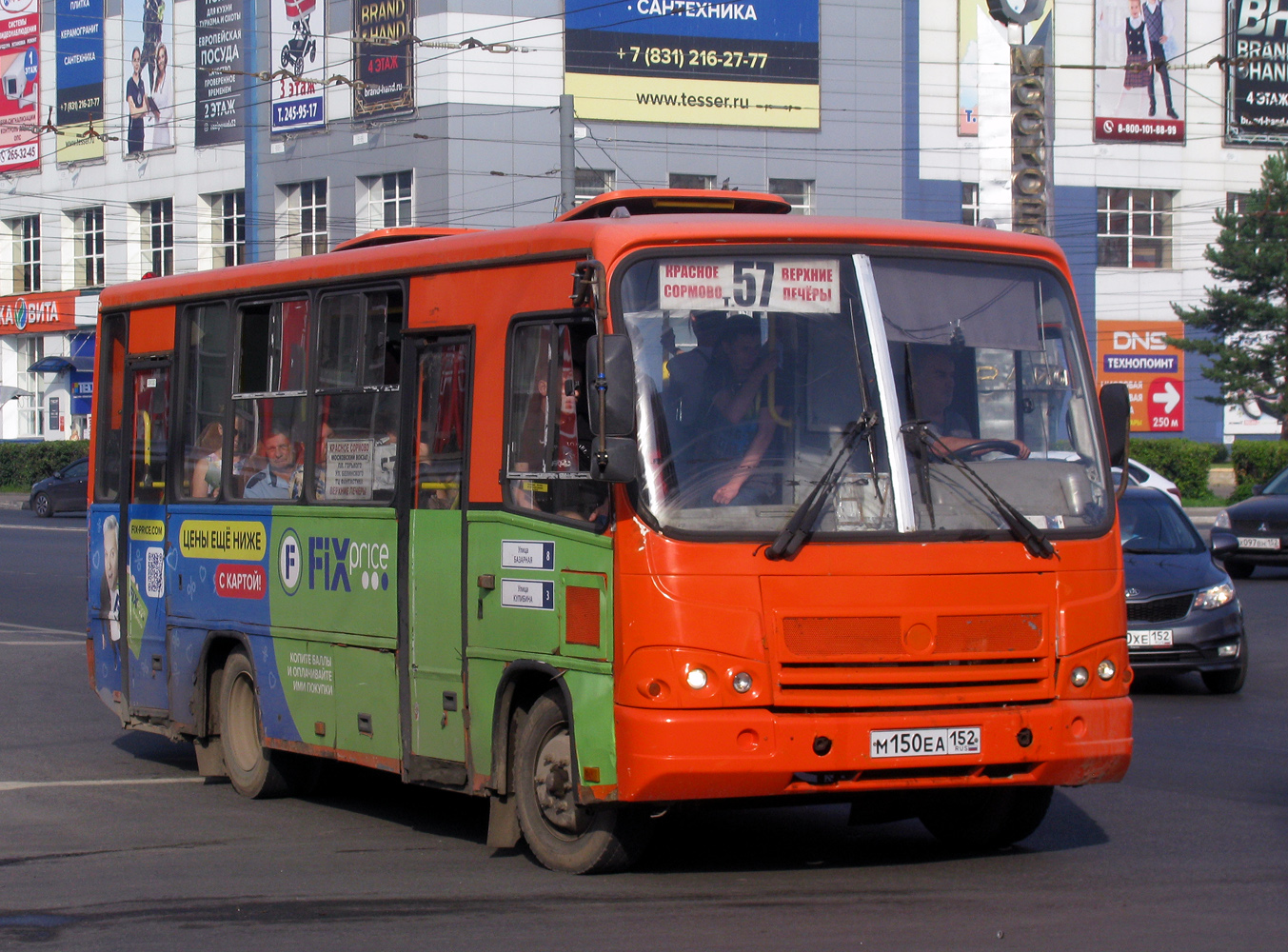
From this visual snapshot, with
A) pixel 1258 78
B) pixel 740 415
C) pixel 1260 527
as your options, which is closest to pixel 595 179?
pixel 1258 78

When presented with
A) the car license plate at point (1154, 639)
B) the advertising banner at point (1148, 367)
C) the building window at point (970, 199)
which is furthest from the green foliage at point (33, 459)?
the car license plate at point (1154, 639)

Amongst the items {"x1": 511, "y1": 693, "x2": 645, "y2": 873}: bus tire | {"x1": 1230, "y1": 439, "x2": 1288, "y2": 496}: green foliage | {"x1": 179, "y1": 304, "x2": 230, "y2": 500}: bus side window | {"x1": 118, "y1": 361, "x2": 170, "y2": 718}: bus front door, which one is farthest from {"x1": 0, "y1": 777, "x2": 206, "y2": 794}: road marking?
{"x1": 1230, "y1": 439, "x2": 1288, "y2": 496}: green foliage

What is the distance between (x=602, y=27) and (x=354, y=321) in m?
42.6

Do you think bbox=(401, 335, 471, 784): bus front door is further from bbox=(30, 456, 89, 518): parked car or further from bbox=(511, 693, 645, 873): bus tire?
bbox=(30, 456, 89, 518): parked car

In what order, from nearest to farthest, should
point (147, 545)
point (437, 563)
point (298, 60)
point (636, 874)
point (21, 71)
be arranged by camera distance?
point (636, 874), point (437, 563), point (147, 545), point (298, 60), point (21, 71)

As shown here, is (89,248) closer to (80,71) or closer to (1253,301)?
(80,71)

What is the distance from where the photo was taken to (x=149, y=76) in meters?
55.4

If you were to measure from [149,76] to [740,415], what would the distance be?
52.3 meters

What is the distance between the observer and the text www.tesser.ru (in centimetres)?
5078

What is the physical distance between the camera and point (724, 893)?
23.1ft

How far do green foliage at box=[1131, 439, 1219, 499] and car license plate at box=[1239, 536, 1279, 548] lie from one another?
2366 centimetres

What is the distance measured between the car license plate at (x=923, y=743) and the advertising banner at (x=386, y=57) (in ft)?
145

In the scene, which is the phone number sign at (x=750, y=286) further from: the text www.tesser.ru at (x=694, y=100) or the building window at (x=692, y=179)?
the building window at (x=692, y=179)

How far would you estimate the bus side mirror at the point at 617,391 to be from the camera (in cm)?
669
